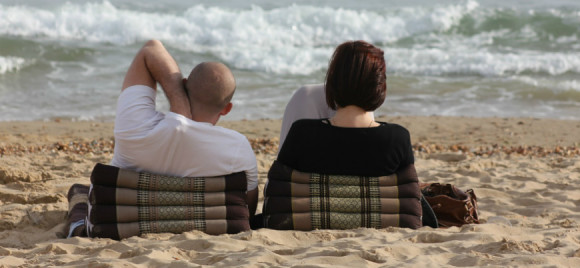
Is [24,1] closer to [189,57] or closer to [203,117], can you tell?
[189,57]

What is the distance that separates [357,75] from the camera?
364 cm

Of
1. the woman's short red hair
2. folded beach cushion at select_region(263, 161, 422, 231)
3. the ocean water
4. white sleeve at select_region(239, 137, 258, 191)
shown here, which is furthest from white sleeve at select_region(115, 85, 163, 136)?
the ocean water

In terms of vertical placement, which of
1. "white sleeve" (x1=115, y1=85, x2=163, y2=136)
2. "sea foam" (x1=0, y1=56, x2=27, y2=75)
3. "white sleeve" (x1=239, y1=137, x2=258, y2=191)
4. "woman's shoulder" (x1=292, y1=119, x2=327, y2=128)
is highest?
"sea foam" (x1=0, y1=56, x2=27, y2=75)

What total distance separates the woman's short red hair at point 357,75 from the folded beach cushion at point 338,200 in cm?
45

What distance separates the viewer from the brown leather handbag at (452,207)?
4250 mm

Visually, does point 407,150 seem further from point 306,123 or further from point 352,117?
point 306,123

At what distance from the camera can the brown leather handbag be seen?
4250mm

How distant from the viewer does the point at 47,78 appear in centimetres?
1252

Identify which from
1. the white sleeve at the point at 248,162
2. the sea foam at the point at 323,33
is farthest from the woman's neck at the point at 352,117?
the sea foam at the point at 323,33

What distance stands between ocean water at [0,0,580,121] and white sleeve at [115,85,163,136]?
6.59 meters

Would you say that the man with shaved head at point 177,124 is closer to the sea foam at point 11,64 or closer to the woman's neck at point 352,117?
the woman's neck at point 352,117

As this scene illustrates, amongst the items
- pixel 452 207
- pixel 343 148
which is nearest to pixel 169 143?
pixel 343 148

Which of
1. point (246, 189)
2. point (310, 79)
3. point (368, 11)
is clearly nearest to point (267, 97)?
point (310, 79)

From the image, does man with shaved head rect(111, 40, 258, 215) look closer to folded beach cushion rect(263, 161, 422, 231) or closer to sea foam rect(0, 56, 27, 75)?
folded beach cushion rect(263, 161, 422, 231)
